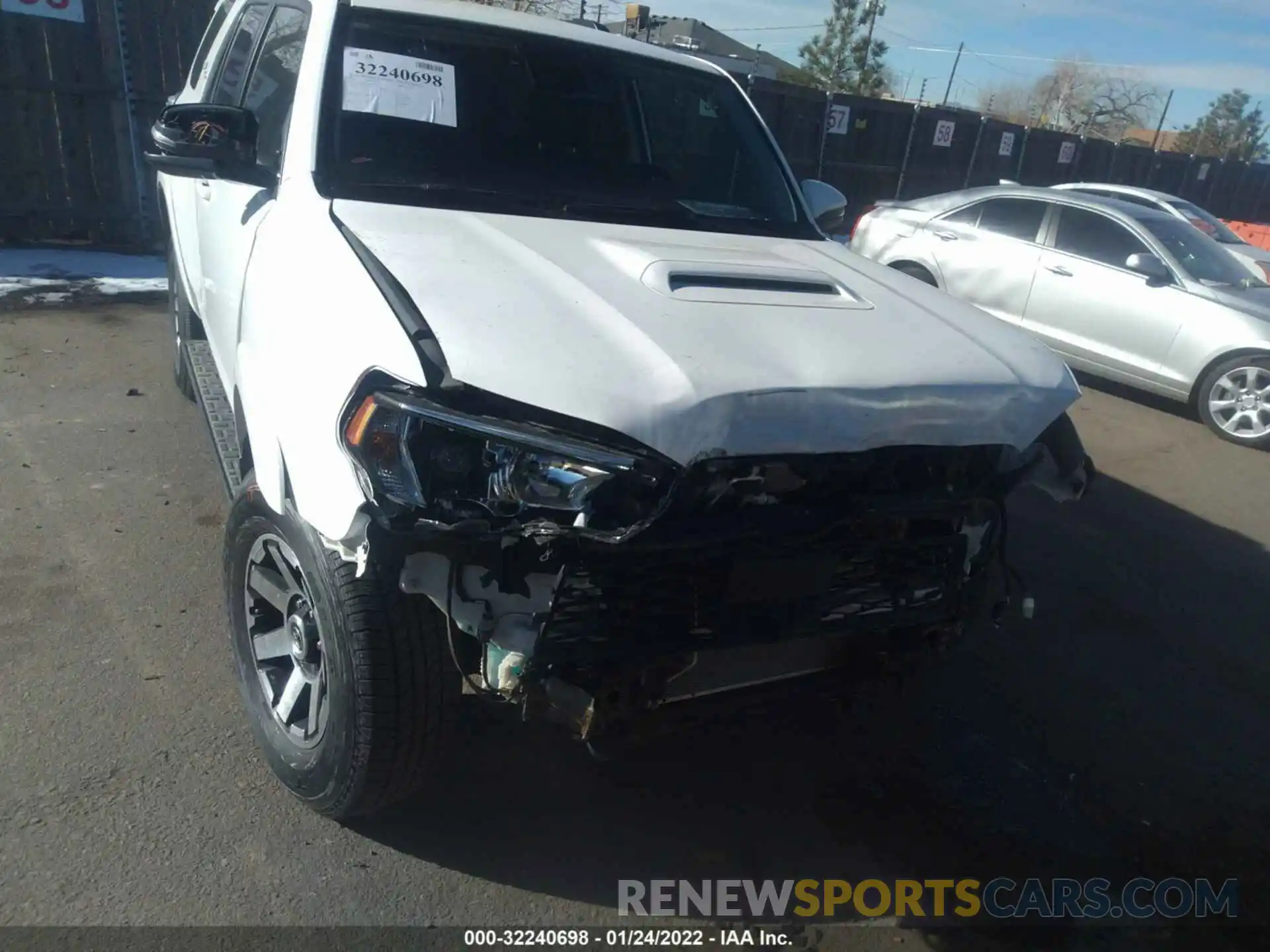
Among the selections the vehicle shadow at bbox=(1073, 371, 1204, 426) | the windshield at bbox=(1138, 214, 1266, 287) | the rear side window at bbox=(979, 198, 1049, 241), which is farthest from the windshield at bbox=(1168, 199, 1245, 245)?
the rear side window at bbox=(979, 198, 1049, 241)

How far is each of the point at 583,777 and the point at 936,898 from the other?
104cm

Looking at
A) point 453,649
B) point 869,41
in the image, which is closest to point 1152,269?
Result: point 453,649

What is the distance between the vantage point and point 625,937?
2396mm

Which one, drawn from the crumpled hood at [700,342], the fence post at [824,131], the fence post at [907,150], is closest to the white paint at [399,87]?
the crumpled hood at [700,342]

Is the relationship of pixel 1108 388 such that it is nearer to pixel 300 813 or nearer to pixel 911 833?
pixel 911 833

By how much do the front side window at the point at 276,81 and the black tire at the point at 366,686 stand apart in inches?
50.8

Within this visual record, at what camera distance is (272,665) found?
2.74 m

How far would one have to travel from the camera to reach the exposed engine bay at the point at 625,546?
197 cm

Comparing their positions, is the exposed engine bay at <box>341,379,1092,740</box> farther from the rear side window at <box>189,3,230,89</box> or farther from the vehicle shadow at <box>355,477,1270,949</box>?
the rear side window at <box>189,3,230,89</box>

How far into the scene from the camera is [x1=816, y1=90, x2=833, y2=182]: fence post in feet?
47.3

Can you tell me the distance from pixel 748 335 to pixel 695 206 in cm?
130

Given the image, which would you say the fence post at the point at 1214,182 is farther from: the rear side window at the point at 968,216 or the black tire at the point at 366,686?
the black tire at the point at 366,686

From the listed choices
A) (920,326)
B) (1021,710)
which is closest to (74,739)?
(920,326)

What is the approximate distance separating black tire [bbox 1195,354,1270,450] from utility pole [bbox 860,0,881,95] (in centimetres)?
4162
